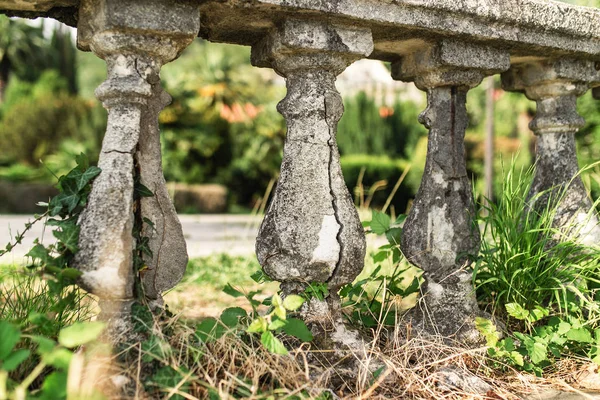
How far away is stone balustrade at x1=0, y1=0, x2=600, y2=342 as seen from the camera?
69.3 inches

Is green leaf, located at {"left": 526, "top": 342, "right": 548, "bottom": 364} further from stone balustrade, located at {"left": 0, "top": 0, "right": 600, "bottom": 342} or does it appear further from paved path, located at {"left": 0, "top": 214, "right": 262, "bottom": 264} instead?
paved path, located at {"left": 0, "top": 214, "right": 262, "bottom": 264}

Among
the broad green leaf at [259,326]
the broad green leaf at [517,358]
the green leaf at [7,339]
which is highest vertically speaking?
the green leaf at [7,339]

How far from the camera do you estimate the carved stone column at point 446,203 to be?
7.48ft

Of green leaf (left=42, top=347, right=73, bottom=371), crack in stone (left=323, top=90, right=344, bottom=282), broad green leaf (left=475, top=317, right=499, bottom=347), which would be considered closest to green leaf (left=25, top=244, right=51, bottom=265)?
green leaf (left=42, top=347, right=73, bottom=371)

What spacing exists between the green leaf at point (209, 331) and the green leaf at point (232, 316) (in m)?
0.02

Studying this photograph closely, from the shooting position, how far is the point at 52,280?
1.65m

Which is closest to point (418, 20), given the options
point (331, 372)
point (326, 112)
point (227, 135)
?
point (326, 112)

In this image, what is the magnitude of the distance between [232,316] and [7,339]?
2.30 ft

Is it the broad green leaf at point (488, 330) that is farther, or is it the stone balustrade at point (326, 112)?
the broad green leaf at point (488, 330)

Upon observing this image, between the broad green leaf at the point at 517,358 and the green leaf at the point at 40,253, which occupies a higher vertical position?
the green leaf at the point at 40,253

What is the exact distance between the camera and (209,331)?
1.84 m

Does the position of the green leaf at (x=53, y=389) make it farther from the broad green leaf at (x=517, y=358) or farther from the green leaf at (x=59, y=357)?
the broad green leaf at (x=517, y=358)

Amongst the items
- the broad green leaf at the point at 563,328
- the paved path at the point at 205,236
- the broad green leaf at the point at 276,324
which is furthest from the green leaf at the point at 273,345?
the paved path at the point at 205,236

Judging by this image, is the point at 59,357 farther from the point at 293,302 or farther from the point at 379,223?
the point at 379,223
